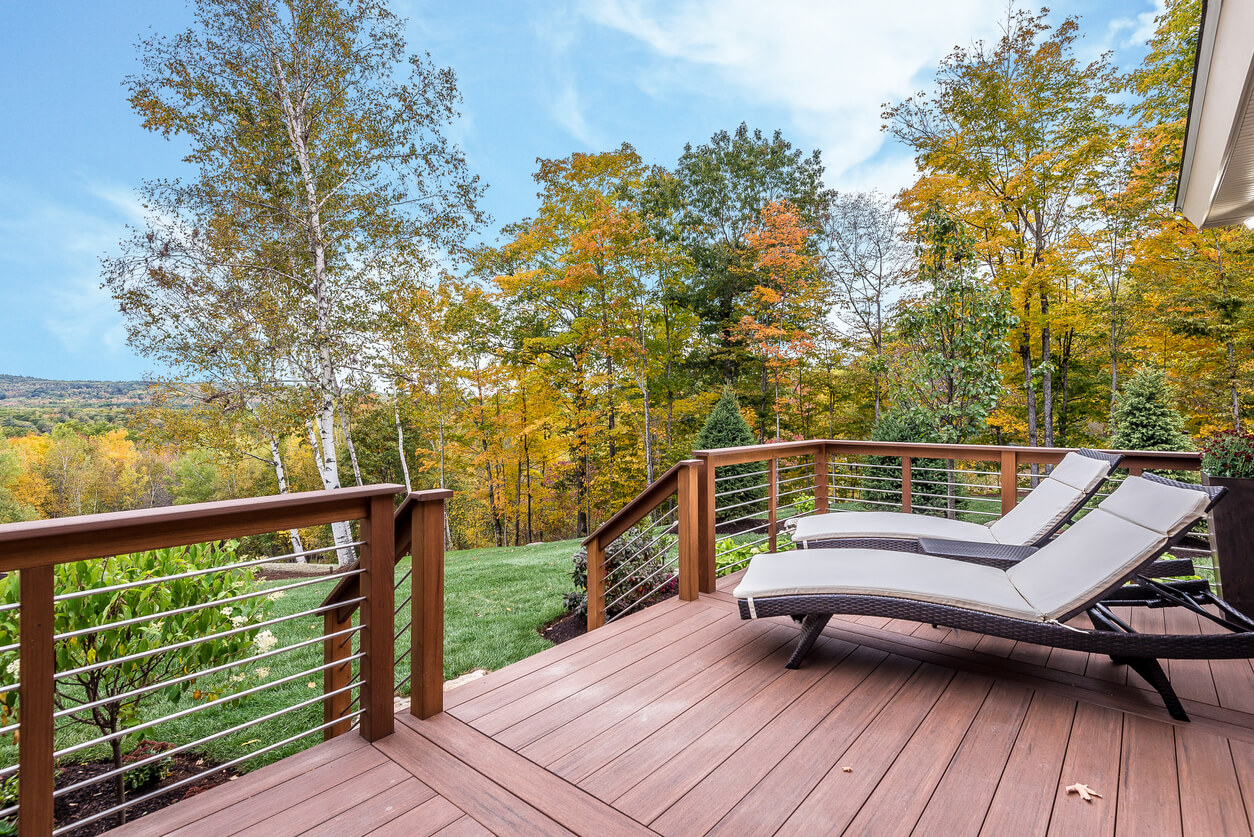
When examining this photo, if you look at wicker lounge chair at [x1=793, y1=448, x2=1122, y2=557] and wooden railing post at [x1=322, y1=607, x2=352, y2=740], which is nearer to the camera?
wooden railing post at [x1=322, y1=607, x2=352, y2=740]

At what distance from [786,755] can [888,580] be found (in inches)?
37.4

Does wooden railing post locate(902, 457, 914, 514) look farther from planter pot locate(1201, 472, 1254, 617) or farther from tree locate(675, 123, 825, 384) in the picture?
tree locate(675, 123, 825, 384)

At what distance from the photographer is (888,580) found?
2.46 meters

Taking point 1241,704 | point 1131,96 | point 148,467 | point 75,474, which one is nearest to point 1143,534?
point 1241,704

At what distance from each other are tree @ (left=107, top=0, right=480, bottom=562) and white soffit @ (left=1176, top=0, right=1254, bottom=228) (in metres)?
9.12

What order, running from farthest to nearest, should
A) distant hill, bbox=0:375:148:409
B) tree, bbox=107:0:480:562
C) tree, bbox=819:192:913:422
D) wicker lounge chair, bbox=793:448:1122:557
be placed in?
distant hill, bbox=0:375:148:409, tree, bbox=819:192:913:422, tree, bbox=107:0:480:562, wicker lounge chair, bbox=793:448:1122:557

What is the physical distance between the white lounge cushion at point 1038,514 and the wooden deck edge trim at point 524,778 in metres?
2.78

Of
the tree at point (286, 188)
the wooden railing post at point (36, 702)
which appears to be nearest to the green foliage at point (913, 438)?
the wooden railing post at point (36, 702)

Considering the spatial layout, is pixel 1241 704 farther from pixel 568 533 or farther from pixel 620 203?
pixel 568 533

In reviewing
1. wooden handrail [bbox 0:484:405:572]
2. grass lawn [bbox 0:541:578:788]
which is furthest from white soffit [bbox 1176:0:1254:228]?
grass lawn [bbox 0:541:578:788]

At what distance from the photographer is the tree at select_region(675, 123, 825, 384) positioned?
48.9 feet

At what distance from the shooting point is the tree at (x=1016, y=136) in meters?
9.48

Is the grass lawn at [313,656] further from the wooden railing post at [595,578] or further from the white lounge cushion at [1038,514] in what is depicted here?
the white lounge cushion at [1038,514]

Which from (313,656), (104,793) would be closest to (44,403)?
(313,656)
